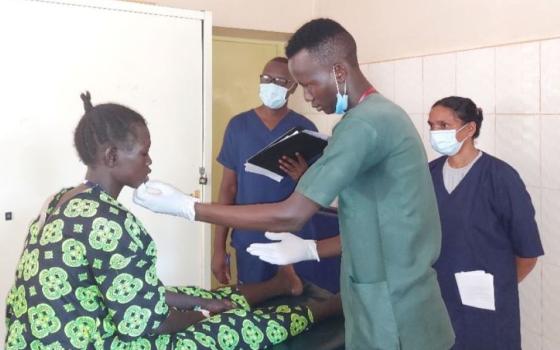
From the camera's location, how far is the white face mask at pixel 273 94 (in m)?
2.29

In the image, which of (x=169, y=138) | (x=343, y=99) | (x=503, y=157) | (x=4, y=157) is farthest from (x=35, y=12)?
(x=503, y=157)

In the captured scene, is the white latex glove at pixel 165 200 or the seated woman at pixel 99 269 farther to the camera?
the white latex glove at pixel 165 200

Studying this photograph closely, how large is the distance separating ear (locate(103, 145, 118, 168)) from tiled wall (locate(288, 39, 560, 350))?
147 cm

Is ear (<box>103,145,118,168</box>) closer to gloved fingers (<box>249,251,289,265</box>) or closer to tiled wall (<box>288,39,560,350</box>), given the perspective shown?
gloved fingers (<box>249,251,289,265</box>)

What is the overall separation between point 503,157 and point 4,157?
77.4 inches

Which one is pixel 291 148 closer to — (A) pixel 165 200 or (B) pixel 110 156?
(A) pixel 165 200

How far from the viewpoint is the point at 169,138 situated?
2.67m

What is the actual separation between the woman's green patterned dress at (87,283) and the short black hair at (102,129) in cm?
11

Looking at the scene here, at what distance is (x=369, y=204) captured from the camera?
4.14 feet

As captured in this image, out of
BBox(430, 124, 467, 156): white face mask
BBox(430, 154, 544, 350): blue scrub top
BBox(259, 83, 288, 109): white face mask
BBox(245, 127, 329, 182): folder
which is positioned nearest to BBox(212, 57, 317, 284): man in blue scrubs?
BBox(259, 83, 288, 109): white face mask

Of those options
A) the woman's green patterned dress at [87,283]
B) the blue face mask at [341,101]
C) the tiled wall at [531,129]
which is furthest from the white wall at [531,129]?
the woman's green patterned dress at [87,283]

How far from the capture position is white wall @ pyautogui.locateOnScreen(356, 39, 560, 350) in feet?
6.43

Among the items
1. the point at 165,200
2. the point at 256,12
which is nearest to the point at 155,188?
the point at 165,200

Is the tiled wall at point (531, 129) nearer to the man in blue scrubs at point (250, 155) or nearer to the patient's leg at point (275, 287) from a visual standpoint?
the man in blue scrubs at point (250, 155)
